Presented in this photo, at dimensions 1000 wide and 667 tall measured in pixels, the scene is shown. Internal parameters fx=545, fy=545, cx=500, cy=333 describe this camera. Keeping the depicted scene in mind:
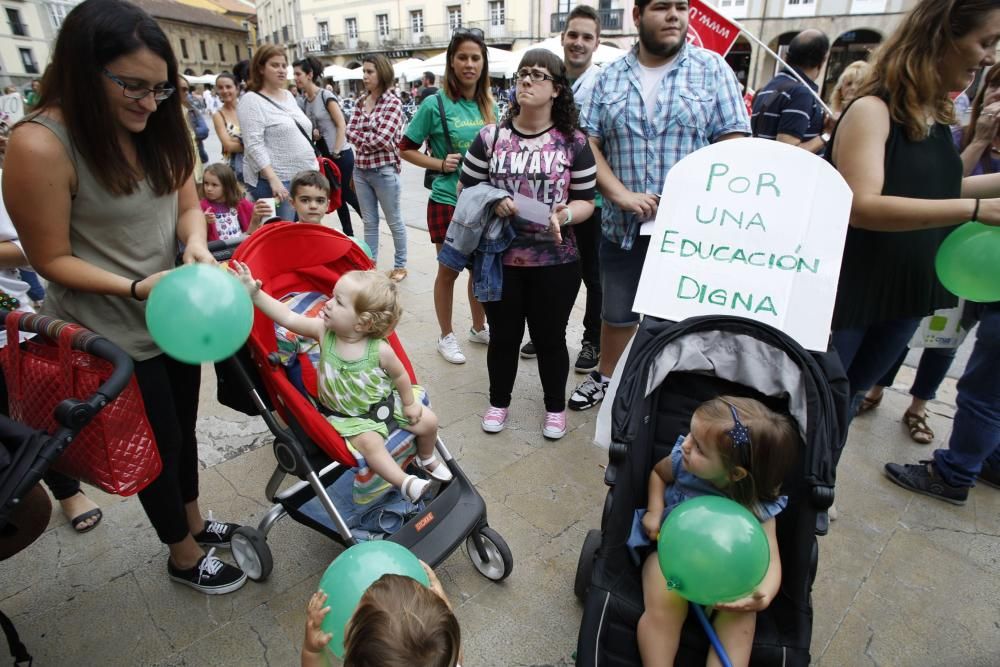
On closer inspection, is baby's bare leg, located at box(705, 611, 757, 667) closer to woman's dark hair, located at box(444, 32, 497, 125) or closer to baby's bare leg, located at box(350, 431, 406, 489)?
baby's bare leg, located at box(350, 431, 406, 489)

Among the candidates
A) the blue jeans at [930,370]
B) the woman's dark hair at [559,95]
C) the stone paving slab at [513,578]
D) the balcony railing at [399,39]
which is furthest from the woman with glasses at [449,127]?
the balcony railing at [399,39]

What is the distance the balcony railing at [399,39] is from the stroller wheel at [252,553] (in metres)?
38.7

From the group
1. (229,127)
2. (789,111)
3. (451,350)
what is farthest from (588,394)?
(229,127)

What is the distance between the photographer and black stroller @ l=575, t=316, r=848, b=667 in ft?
5.01

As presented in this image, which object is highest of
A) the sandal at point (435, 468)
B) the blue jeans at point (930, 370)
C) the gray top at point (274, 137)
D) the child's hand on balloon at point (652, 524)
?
the gray top at point (274, 137)

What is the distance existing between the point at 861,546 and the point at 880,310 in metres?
1.03

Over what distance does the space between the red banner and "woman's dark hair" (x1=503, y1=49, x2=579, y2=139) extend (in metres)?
2.11

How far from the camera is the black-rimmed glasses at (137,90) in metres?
1.43

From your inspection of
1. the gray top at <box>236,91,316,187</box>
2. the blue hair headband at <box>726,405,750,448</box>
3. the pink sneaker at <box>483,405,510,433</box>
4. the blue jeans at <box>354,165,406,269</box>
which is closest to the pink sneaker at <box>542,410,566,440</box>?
the pink sneaker at <box>483,405,510,433</box>

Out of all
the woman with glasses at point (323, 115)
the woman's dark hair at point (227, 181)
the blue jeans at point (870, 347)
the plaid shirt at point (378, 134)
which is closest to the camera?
the blue jeans at point (870, 347)

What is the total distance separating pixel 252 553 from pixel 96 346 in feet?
3.47

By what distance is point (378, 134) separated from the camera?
4434mm

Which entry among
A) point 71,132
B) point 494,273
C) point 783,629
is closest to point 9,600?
point 71,132

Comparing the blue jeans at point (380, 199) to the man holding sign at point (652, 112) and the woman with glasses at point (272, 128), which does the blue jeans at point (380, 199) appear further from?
the man holding sign at point (652, 112)
